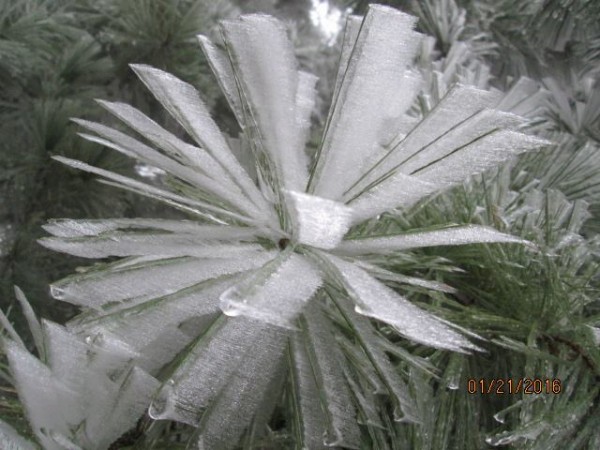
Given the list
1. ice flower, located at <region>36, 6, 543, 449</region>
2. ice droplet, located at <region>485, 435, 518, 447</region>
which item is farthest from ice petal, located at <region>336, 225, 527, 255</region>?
ice droplet, located at <region>485, 435, 518, 447</region>

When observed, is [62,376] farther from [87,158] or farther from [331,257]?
[87,158]

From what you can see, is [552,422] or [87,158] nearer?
[552,422]

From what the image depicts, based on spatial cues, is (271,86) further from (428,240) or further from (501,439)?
(501,439)

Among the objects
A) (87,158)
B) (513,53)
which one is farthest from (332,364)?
(513,53)
